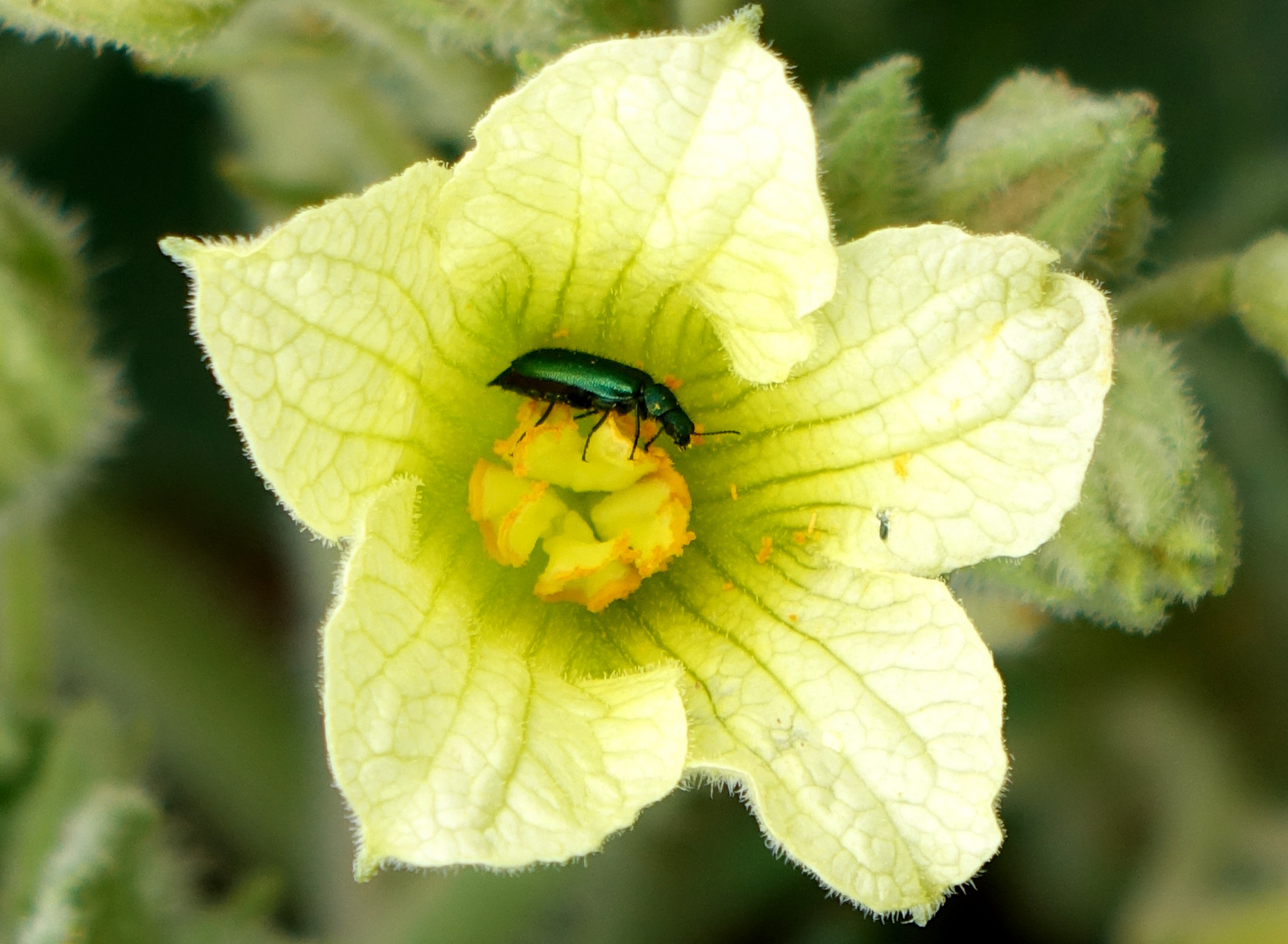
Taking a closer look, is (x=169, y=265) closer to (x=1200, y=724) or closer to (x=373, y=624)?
(x=373, y=624)

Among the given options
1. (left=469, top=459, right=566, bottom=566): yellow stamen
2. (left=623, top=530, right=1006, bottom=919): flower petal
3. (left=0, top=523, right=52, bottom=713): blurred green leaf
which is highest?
(left=469, top=459, right=566, bottom=566): yellow stamen

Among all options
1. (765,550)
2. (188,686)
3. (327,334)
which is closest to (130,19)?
(327,334)

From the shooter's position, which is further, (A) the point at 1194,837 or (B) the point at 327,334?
(A) the point at 1194,837

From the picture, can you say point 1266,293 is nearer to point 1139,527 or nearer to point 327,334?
point 1139,527

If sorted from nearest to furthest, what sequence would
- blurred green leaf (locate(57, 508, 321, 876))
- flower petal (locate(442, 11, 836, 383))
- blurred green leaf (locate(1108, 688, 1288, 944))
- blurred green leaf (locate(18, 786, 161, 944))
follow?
flower petal (locate(442, 11, 836, 383))
blurred green leaf (locate(18, 786, 161, 944))
blurred green leaf (locate(1108, 688, 1288, 944))
blurred green leaf (locate(57, 508, 321, 876))

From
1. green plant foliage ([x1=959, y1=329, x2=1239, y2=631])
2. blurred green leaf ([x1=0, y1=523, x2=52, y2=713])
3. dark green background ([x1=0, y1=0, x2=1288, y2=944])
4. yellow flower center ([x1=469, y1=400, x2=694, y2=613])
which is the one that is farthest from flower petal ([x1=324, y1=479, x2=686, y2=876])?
blurred green leaf ([x1=0, y1=523, x2=52, y2=713])

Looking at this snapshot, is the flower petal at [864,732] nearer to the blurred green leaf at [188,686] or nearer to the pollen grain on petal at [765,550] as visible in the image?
the pollen grain on petal at [765,550]

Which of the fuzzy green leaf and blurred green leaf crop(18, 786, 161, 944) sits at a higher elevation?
the fuzzy green leaf

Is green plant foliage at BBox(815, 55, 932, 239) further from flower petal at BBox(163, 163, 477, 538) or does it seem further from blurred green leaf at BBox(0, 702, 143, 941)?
blurred green leaf at BBox(0, 702, 143, 941)
